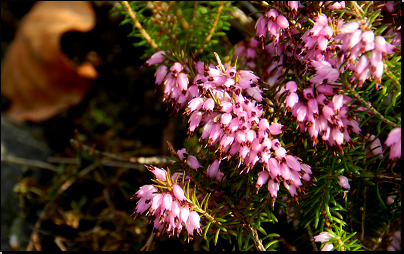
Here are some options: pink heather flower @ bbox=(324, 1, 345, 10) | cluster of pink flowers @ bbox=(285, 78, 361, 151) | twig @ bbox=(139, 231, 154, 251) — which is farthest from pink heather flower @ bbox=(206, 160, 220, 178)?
pink heather flower @ bbox=(324, 1, 345, 10)

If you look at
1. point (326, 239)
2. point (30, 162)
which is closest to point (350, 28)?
point (326, 239)

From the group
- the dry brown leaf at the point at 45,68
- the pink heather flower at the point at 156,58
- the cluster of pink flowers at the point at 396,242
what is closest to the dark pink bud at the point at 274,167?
the pink heather flower at the point at 156,58

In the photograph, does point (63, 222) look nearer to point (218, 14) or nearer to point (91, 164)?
point (91, 164)

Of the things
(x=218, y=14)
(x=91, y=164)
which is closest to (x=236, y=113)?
(x=218, y=14)

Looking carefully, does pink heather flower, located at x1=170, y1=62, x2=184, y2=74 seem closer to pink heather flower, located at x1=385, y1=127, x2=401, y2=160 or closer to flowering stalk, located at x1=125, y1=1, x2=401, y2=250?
flowering stalk, located at x1=125, y1=1, x2=401, y2=250

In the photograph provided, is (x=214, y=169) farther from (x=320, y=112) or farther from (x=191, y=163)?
(x=320, y=112)

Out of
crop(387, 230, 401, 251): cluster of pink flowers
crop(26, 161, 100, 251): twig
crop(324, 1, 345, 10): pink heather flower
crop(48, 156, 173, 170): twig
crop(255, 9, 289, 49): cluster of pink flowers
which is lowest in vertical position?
crop(26, 161, 100, 251): twig
